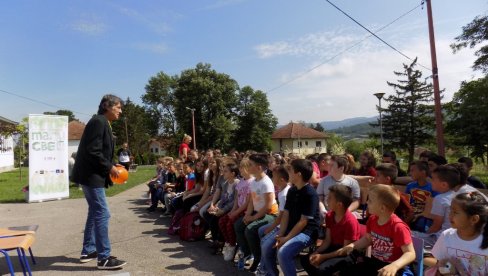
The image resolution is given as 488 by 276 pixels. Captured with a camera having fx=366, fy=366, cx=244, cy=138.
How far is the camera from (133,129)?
51.5 meters

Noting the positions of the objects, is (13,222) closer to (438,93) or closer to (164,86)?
(438,93)

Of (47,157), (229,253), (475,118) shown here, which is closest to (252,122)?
(475,118)

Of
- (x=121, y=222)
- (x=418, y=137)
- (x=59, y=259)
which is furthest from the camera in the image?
(x=418, y=137)

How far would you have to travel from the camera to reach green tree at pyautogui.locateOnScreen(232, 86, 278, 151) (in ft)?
165

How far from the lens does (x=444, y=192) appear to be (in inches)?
154

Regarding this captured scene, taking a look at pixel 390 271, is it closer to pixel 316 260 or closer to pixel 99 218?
pixel 316 260

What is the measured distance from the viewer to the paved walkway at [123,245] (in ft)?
16.2

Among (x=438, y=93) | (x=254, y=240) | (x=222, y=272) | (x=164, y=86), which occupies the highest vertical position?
(x=164, y=86)

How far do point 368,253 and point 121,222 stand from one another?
6.08m

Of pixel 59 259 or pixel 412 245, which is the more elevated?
pixel 412 245

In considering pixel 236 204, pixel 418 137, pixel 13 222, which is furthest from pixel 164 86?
pixel 236 204

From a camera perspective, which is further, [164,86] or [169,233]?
[164,86]

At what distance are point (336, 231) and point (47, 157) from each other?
401 inches

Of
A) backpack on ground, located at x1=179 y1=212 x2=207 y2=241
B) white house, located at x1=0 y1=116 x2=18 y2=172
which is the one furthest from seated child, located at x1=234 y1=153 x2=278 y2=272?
white house, located at x1=0 y1=116 x2=18 y2=172
